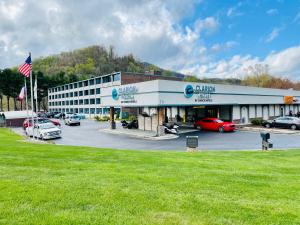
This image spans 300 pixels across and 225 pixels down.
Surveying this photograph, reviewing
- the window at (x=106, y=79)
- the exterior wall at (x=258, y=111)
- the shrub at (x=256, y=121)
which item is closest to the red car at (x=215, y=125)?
the shrub at (x=256, y=121)

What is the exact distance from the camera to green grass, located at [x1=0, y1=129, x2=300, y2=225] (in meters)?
4.83

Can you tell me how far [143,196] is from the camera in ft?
19.2

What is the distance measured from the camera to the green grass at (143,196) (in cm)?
483

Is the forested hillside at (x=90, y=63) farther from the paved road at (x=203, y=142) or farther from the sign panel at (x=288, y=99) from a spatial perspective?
the paved road at (x=203, y=142)

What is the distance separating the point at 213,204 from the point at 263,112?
42732mm

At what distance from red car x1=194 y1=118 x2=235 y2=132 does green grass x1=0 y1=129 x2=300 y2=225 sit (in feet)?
73.6

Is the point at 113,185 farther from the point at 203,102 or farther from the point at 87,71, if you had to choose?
the point at 87,71

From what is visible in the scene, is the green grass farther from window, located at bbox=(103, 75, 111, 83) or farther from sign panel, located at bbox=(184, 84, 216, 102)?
window, located at bbox=(103, 75, 111, 83)

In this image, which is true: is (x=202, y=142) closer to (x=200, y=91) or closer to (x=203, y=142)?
(x=203, y=142)

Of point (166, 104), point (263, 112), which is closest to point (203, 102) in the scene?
point (166, 104)

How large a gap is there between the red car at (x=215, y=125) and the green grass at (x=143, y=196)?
22.4 m

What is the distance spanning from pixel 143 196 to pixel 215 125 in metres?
27.0

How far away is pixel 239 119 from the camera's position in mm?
39344

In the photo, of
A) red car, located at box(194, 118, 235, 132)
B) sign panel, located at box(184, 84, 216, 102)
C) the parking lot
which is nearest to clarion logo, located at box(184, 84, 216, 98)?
sign panel, located at box(184, 84, 216, 102)
